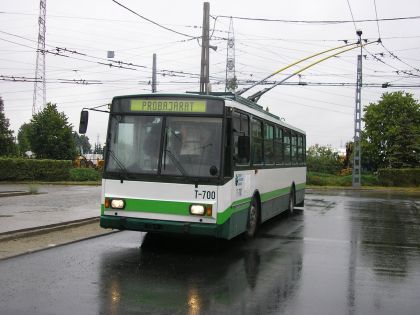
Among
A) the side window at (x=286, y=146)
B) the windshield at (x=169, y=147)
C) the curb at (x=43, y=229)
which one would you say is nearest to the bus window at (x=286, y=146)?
the side window at (x=286, y=146)

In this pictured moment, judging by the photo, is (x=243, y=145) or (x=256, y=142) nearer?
(x=243, y=145)

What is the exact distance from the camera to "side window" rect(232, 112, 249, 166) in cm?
960

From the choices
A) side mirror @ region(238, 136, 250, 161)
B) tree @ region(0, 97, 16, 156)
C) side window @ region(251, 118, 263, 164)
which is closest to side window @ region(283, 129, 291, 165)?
side window @ region(251, 118, 263, 164)

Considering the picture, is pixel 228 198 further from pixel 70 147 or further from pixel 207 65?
pixel 70 147

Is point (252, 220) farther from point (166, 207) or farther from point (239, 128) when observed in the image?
point (166, 207)

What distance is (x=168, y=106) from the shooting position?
9367 millimetres

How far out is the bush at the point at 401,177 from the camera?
43.1 meters

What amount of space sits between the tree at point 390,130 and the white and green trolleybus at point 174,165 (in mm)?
40551

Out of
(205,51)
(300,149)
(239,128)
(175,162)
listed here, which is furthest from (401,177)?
(175,162)

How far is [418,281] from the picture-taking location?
25.7ft

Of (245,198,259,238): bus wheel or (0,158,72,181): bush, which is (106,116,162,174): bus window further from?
(0,158,72,181): bush

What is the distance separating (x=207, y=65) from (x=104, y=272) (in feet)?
52.1

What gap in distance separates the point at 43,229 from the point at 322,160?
1834 inches

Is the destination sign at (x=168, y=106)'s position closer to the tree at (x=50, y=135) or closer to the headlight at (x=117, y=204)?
the headlight at (x=117, y=204)
